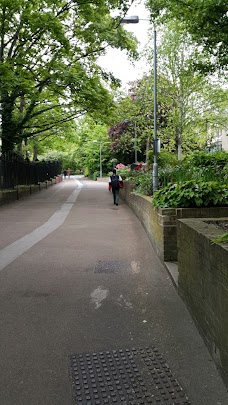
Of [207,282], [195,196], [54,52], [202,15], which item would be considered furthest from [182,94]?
[207,282]

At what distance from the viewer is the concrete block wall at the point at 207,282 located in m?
2.60

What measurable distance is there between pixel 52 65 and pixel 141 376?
14.7 m

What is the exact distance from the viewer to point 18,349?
10.2 ft

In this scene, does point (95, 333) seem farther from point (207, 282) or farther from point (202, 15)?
point (202, 15)

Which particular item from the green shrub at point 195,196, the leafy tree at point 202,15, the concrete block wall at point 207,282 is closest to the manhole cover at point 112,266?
the green shrub at point 195,196

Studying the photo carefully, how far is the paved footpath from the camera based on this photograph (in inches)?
101

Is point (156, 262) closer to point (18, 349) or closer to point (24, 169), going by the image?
point (18, 349)

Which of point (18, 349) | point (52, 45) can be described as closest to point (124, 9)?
point (18, 349)

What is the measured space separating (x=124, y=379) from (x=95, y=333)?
0.78 metres

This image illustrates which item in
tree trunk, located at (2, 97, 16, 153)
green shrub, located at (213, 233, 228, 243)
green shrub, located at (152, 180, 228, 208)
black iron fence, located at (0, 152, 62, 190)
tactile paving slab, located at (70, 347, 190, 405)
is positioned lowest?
tactile paving slab, located at (70, 347, 190, 405)

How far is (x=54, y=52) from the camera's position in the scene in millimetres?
15898

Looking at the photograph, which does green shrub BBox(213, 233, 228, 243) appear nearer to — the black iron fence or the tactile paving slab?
the tactile paving slab

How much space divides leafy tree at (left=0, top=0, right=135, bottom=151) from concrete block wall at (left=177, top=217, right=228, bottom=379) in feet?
33.2

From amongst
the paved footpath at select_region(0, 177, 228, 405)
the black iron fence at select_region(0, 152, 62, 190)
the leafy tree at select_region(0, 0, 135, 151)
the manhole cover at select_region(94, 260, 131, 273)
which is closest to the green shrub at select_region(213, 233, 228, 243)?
the paved footpath at select_region(0, 177, 228, 405)
